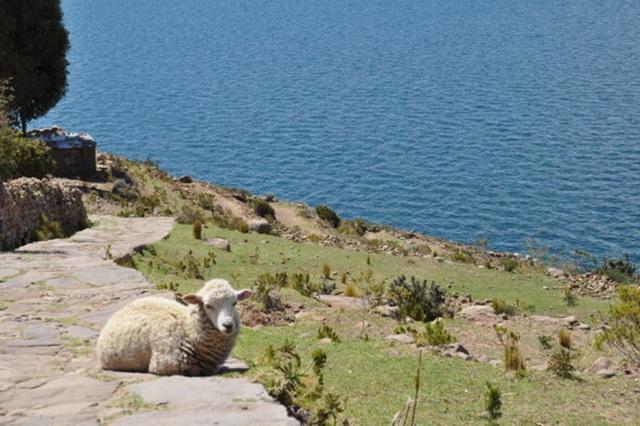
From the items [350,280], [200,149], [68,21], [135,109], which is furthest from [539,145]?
[68,21]

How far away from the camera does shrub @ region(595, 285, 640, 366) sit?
1418 centimetres

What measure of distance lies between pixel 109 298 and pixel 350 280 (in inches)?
406

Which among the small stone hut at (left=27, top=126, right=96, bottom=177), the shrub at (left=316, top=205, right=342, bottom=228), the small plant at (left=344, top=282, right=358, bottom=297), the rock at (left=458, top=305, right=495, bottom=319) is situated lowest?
the rock at (left=458, top=305, right=495, bottom=319)

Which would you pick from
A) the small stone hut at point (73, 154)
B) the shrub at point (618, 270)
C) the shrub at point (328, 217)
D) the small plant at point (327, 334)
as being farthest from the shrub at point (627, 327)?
the shrub at point (328, 217)

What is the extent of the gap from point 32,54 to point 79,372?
3336cm

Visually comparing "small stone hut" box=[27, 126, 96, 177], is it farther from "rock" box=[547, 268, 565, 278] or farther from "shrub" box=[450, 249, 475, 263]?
"rock" box=[547, 268, 565, 278]

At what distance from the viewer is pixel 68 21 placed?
130 meters

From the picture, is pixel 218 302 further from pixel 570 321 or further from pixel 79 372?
pixel 570 321

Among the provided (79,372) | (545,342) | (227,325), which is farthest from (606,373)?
(79,372)

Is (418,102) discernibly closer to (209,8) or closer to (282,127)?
(282,127)

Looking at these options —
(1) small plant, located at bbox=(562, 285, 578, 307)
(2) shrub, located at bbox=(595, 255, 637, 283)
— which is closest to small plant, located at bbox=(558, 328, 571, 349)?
(1) small plant, located at bbox=(562, 285, 578, 307)

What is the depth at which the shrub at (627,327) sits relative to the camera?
46.5ft

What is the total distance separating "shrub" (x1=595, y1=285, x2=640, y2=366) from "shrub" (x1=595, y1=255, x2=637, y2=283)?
46.6ft

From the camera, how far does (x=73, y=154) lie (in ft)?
116
